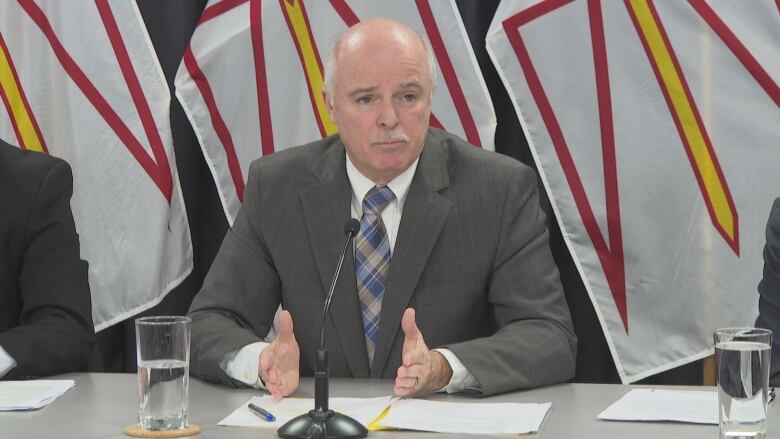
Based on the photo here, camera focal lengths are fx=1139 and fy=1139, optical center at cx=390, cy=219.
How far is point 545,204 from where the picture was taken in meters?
3.71

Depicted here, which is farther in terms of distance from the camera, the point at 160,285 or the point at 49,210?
the point at 160,285

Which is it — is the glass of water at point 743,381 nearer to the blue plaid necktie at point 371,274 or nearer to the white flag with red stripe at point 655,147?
the blue plaid necktie at point 371,274

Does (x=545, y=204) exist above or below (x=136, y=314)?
above

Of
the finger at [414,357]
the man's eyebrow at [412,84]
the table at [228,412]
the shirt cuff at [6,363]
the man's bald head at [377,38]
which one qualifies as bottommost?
the table at [228,412]

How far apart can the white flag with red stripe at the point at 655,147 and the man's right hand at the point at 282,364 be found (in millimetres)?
1398

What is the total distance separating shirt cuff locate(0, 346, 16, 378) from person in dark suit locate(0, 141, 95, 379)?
0.43 ft

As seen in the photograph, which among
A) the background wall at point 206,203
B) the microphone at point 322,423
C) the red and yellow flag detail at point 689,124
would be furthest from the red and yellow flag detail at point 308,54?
the microphone at point 322,423

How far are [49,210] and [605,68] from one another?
1676mm

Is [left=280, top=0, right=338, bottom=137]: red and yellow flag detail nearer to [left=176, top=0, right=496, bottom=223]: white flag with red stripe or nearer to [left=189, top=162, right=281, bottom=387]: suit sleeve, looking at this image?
[left=176, top=0, right=496, bottom=223]: white flag with red stripe

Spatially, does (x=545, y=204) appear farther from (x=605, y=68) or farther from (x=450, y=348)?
(x=450, y=348)

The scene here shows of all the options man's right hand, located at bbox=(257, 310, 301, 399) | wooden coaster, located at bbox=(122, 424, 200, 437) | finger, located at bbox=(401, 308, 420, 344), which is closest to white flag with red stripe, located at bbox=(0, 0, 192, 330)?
man's right hand, located at bbox=(257, 310, 301, 399)

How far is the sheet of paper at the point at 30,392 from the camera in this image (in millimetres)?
2242

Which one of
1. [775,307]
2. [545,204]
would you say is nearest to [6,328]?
A: [545,204]

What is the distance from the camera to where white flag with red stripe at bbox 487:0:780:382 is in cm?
339
